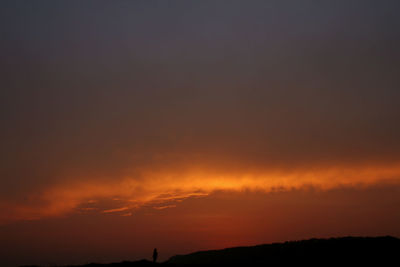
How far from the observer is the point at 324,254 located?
4347 centimetres

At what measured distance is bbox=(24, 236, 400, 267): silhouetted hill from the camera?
4016 centimetres

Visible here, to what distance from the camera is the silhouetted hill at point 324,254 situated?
40156 mm

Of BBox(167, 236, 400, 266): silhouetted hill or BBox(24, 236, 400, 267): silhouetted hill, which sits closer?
BBox(24, 236, 400, 267): silhouetted hill

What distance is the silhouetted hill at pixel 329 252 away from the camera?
4097 centimetres

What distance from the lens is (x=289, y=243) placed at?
1982 inches

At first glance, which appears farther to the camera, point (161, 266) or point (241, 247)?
point (241, 247)

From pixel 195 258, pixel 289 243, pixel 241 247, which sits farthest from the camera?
pixel 195 258

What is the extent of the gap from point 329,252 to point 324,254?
27.5 inches

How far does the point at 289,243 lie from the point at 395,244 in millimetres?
12555

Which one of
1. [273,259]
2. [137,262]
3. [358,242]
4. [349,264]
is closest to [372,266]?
[349,264]

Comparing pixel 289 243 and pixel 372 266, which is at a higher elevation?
pixel 289 243

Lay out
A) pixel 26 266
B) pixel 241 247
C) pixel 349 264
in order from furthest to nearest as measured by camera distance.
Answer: pixel 241 247 → pixel 26 266 → pixel 349 264

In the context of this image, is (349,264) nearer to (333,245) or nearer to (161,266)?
(333,245)

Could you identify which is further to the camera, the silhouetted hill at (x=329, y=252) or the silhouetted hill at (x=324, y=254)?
the silhouetted hill at (x=329, y=252)
